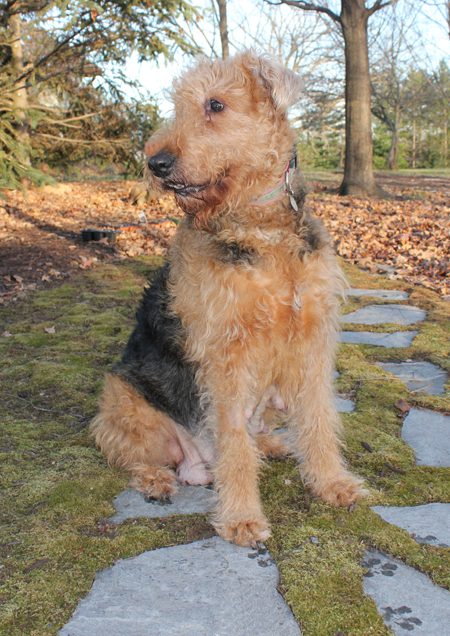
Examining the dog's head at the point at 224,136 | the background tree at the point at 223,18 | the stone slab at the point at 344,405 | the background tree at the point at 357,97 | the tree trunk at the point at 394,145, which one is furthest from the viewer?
the tree trunk at the point at 394,145

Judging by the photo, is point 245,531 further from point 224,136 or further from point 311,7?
point 311,7

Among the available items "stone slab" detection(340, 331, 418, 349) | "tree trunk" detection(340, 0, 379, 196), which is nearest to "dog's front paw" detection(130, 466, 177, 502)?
"stone slab" detection(340, 331, 418, 349)

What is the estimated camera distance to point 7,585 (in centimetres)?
230

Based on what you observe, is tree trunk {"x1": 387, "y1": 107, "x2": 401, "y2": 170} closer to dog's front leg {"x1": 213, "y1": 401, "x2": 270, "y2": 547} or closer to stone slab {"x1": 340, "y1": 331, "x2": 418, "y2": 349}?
stone slab {"x1": 340, "y1": 331, "x2": 418, "y2": 349}

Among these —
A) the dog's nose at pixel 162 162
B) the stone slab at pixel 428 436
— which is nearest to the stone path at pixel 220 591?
the stone slab at pixel 428 436

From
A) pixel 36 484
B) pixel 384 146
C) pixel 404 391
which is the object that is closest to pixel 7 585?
pixel 36 484

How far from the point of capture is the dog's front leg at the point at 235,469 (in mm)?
2777

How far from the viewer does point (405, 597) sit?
2.18 metres

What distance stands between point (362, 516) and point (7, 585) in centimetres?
157

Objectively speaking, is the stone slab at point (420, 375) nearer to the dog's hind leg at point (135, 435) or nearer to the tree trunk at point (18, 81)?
the dog's hind leg at point (135, 435)

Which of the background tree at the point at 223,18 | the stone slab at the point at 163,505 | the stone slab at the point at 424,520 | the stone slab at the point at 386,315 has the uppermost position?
the background tree at the point at 223,18

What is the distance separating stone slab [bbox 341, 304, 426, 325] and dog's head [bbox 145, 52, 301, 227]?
320 centimetres

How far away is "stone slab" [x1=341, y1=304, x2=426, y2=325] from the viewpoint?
574cm

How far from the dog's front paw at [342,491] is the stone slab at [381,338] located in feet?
7.38
